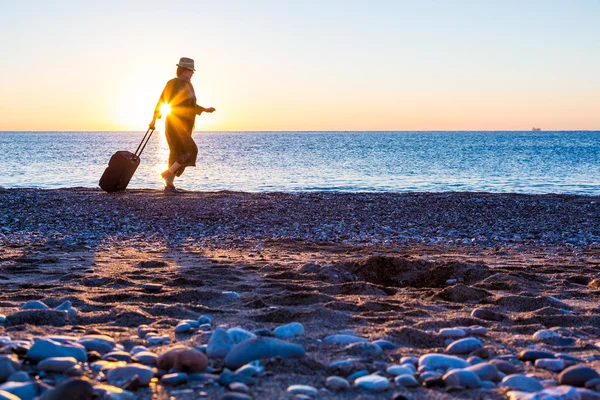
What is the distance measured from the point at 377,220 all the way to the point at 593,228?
2746 mm

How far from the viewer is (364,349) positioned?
2.92m

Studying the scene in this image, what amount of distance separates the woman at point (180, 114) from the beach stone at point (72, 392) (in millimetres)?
8700

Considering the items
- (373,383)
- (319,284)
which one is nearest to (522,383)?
(373,383)

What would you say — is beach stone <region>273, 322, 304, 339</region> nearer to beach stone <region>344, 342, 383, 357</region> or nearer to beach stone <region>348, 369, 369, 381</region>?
beach stone <region>344, 342, 383, 357</region>

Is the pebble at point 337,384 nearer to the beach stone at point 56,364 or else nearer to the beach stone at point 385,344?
the beach stone at point 385,344

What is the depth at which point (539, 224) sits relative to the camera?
8703 millimetres

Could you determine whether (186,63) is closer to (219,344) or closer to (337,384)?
(219,344)

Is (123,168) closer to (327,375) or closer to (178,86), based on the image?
(178,86)

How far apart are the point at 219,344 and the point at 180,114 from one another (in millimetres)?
8306

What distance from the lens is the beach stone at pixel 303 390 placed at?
94.0 inches

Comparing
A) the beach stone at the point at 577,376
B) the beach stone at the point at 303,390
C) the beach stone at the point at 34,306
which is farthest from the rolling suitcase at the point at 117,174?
the beach stone at the point at 577,376

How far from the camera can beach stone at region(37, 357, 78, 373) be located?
2.51m

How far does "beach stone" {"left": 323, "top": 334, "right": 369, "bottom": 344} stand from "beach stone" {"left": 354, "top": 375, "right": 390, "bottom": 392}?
550 millimetres

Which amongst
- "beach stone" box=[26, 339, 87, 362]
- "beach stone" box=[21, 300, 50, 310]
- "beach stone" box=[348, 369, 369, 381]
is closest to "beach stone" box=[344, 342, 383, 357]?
"beach stone" box=[348, 369, 369, 381]
